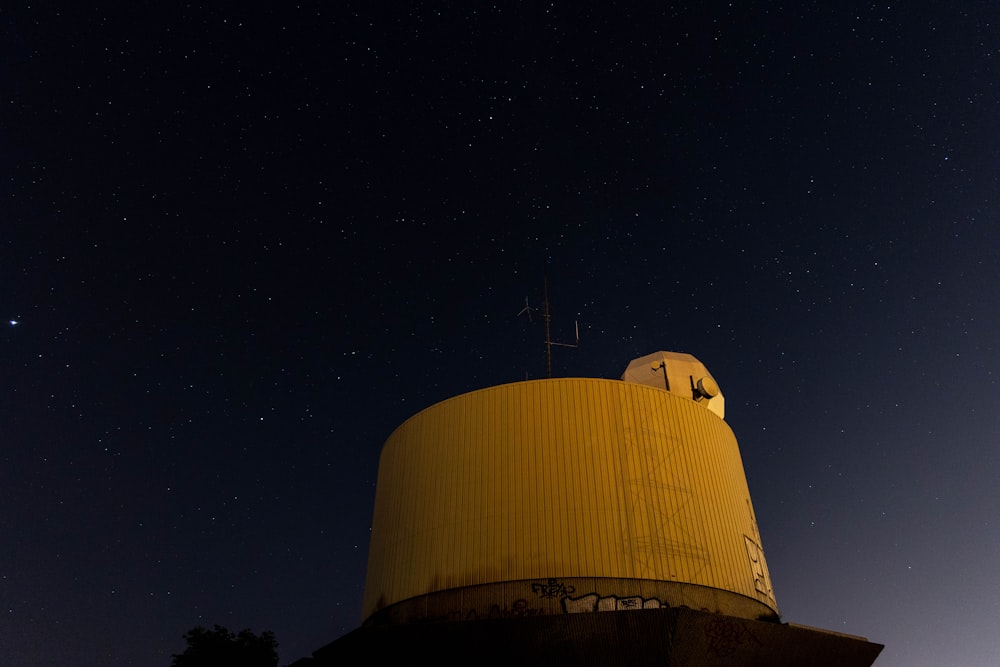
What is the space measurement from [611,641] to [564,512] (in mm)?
4206

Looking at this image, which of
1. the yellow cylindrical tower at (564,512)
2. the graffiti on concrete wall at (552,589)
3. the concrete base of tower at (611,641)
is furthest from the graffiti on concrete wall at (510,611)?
the concrete base of tower at (611,641)

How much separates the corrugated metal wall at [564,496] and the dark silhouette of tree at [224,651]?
5.94 m

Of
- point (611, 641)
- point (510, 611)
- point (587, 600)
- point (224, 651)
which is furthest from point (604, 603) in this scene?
point (224, 651)

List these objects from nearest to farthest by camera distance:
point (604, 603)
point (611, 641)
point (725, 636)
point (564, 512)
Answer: point (611, 641) → point (725, 636) → point (604, 603) → point (564, 512)

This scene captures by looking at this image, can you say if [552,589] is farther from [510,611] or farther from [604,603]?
[604,603]

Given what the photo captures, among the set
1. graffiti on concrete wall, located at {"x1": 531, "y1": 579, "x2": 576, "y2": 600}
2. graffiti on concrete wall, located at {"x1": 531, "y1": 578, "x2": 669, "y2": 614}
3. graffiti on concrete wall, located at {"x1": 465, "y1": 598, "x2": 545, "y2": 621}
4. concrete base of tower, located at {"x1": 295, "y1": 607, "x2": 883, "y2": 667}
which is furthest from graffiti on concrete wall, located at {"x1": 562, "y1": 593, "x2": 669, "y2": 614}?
concrete base of tower, located at {"x1": 295, "y1": 607, "x2": 883, "y2": 667}

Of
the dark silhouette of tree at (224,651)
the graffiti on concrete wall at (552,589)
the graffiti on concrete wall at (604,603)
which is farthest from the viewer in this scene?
the dark silhouette of tree at (224,651)

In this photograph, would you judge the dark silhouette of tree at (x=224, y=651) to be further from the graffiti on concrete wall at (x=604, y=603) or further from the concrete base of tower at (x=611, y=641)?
the graffiti on concrete wall at (x=604, y=603)

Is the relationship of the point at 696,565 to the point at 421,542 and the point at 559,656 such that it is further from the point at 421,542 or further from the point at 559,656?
the point at 421,542

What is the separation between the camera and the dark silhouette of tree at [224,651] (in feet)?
84.8

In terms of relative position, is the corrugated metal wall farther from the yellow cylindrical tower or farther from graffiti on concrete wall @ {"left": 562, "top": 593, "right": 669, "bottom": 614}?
graffiti on concrete wall @ {"left": 562, "top": 593, "right": 669, "bottom": 614}

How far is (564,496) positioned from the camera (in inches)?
837

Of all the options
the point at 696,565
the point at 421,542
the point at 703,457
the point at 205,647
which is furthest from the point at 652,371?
the point at 205,647

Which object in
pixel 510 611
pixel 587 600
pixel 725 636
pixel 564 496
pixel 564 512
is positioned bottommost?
pixel 725 636
